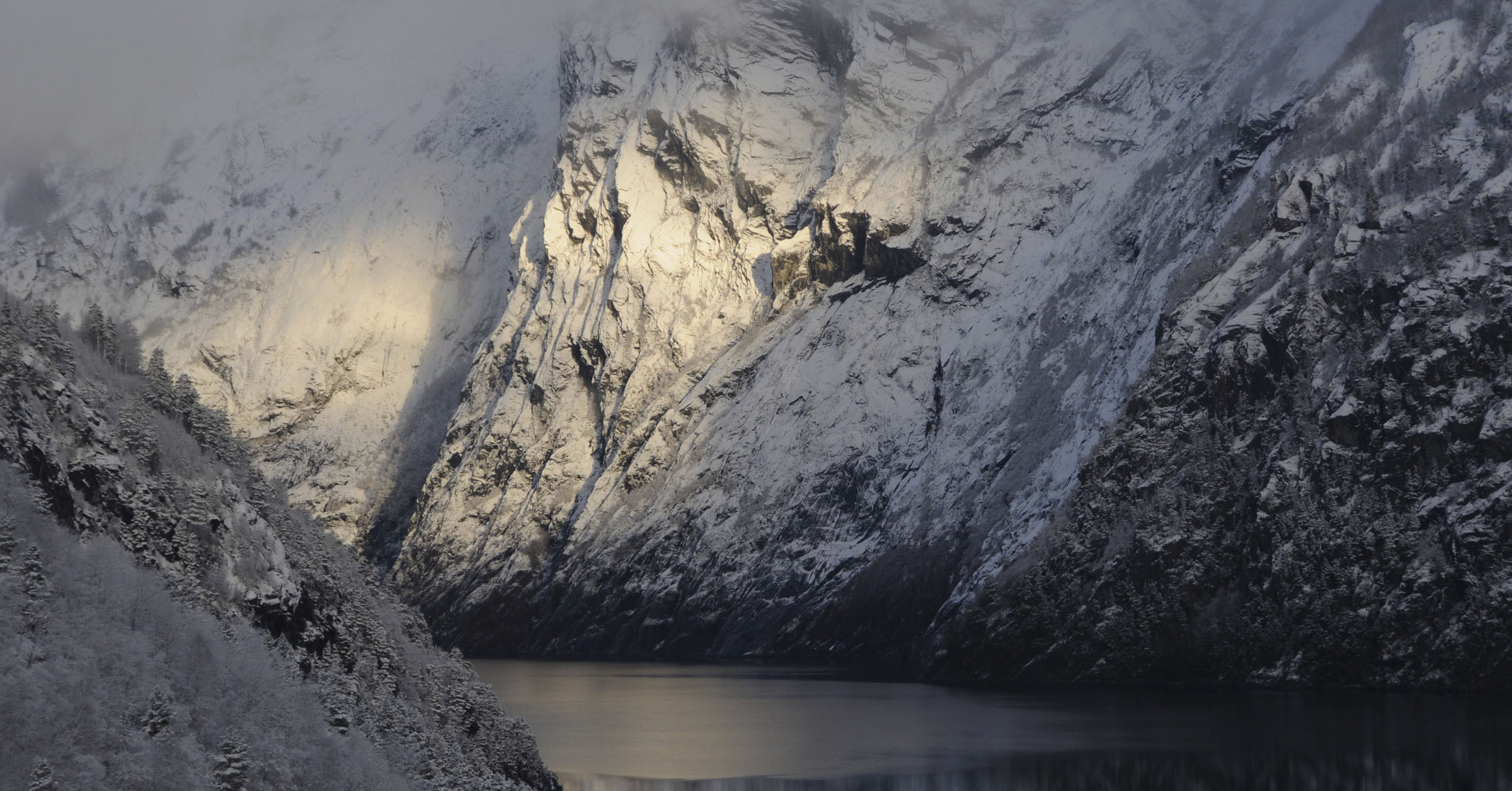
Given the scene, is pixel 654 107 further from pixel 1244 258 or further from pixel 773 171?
pixel 1244 258

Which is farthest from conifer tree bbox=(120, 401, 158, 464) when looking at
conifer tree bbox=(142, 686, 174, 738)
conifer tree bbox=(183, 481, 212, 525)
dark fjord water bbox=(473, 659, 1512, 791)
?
dark fjord water bbox=(473, 659, 1512, 791)

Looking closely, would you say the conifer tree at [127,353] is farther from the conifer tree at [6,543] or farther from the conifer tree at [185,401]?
the conifer tree at [6,543]

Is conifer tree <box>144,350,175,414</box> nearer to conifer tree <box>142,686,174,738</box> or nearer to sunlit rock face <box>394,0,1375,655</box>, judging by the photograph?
conifer tree <box>142,686,174,738</box>

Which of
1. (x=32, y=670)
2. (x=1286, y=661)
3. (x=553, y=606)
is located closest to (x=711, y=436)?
(x=553, y=606)

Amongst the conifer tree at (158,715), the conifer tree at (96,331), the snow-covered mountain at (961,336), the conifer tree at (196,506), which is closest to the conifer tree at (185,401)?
the conifer tree at (96,331)

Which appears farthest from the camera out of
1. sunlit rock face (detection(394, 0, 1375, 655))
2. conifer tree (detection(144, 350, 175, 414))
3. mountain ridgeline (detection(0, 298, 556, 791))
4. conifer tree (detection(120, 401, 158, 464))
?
sunlit rock face (detection(394, 0, 1375, 655))
